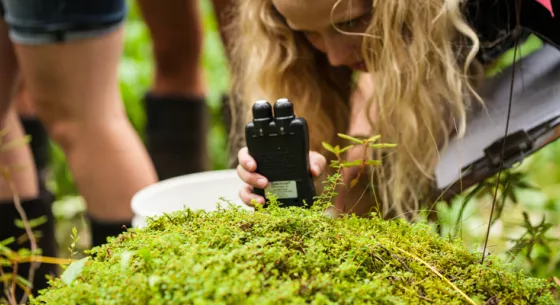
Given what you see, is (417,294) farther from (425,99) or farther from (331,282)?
(425,99)

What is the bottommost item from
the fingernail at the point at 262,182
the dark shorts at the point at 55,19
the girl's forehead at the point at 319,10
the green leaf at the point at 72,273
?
the fingernail at the point at 262,182

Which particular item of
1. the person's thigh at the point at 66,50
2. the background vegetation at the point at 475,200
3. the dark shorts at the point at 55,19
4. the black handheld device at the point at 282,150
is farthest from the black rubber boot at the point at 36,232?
the black handheld device at the point at 282,150

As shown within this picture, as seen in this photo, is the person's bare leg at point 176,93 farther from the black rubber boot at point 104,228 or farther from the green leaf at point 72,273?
the green leaf at point 72,273

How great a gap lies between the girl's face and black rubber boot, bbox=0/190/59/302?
1.03m

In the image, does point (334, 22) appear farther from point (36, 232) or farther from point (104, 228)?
point (36, 232)

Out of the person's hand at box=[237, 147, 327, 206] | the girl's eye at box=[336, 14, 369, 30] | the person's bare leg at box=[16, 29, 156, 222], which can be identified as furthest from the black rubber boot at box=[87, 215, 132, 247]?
the girl's eye at box=[336, 14, 369, 30]

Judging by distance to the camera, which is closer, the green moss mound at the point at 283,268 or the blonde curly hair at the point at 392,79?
the green moss mound at the point at 283,268

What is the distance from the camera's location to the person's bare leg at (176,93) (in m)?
2.77

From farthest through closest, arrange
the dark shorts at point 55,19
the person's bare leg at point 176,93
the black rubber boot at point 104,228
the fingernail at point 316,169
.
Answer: the person's bare leg at point 176,93 → the black rubber boot at point 104,228 → the dark shorts at point 55,19 → the fingernail at point 316,169

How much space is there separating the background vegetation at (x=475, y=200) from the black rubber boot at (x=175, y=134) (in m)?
0.30

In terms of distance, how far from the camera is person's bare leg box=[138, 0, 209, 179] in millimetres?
2770

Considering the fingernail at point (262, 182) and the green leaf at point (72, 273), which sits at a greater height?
the green leaf at point (72, 273)

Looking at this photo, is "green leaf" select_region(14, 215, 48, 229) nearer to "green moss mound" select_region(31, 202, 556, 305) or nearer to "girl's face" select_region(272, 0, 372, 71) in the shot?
"green moss mound" select_region(31, 202, 556, 305)

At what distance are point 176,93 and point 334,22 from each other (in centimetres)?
154
